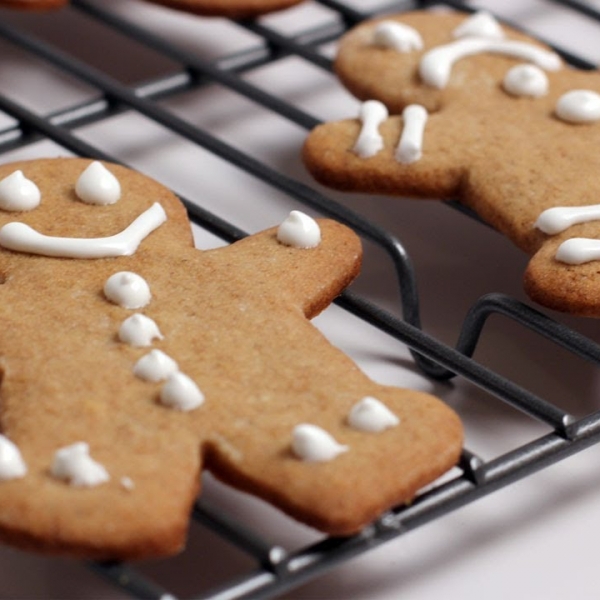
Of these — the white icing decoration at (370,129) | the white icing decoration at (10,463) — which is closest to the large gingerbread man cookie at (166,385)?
the white icing decoration at (10,463)

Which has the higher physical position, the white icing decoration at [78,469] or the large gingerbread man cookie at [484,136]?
the large gingerbread man cookie at [484,136]

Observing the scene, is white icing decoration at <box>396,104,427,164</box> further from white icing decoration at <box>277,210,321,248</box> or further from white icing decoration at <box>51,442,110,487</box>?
white icing decoration at <box>51,442,110,487</box>

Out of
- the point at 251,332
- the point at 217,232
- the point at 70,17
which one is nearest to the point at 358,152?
the point at 217,232

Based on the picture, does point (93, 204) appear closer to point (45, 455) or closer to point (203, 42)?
point (45, 455)

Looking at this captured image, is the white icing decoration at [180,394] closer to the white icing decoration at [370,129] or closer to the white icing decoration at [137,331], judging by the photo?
the white icing decoration at [137,331]

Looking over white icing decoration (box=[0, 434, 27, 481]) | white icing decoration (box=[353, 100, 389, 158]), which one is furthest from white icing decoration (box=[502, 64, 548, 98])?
white icing decoration (box=[0, 434, 27, 481])

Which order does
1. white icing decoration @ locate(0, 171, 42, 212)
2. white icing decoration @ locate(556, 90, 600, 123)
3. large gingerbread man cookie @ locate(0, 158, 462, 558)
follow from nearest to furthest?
large gingerbread man cookie @ locate(0, 158, 462, 558), white icing decoration @ locate(0, 171, 42, 212), white icing decoration @ locate(556, 90, 600, 123)
